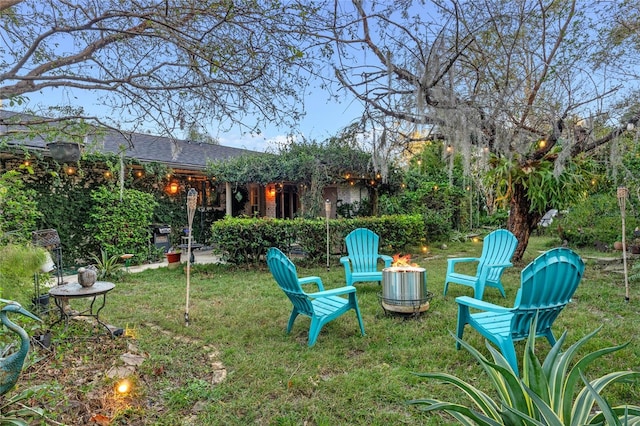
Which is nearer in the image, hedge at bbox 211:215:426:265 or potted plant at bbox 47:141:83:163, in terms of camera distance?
potted plant at bbox 47:141:83:163

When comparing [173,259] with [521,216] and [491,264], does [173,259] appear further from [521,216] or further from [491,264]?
[521,216]

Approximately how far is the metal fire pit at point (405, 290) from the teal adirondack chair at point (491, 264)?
36.2 inches

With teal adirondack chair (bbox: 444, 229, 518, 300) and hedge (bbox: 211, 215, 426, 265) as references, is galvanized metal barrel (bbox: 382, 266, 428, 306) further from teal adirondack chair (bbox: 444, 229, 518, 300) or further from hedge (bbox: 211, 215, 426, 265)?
hedge (bbox: 211, 215, 426, 265)

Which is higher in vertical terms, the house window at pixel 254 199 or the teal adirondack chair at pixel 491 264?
the house window at pixel 254 199

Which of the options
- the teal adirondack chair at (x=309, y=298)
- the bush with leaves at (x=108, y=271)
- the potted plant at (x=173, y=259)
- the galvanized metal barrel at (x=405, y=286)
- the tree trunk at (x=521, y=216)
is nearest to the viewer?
the teal adirondack chair at (x=309, y=298)

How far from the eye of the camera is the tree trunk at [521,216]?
6492 millimetres

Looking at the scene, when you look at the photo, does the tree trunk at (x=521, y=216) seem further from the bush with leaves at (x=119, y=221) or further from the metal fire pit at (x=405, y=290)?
the bush with leaves at (x=119, y=221)

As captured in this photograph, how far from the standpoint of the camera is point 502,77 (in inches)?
200

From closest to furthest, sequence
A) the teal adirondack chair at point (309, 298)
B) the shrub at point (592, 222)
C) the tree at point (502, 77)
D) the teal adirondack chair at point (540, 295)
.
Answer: the teal adirondack chair at point (540, 295), the teal adirondack chair at point (309, 298), the tree at point (502, 77), the shrub at point (592, 222)

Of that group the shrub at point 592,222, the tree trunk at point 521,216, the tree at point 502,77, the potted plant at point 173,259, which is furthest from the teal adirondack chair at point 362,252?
the shrub at point 592,222

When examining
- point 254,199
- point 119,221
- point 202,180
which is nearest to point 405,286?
point 119,221

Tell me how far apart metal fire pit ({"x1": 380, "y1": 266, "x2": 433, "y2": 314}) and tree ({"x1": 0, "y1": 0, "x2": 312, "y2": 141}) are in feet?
6.83

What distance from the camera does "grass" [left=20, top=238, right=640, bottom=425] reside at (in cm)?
223

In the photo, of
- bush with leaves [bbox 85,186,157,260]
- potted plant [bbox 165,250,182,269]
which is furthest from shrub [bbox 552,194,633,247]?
bush with leaves [bbox 85,186,157,260]
